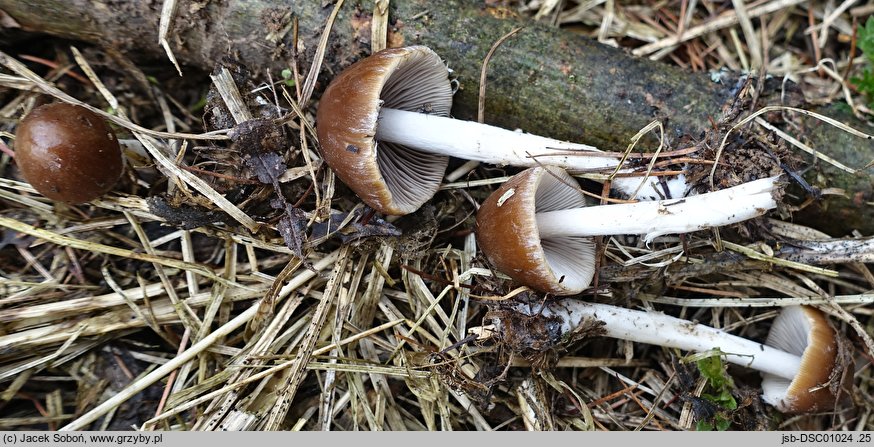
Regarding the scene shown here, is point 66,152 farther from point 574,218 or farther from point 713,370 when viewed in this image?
point 713,370

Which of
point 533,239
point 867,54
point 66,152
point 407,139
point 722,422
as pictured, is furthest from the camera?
point 867,54

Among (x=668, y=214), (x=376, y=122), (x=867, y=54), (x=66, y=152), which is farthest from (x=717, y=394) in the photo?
(x=66, y=152)

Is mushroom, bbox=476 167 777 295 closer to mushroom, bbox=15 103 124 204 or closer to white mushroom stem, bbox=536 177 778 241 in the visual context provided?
white mushroom stem, bbox=536 177 778 241

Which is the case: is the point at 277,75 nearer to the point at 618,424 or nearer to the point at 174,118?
the point at 174,118

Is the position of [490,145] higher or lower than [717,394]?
higher

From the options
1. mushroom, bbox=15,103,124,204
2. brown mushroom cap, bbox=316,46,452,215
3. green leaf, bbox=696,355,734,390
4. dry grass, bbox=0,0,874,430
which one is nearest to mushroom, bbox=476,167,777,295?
dry grass, bbox=0,0,874,430

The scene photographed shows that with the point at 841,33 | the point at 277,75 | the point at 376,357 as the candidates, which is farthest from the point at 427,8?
the point at 841,33

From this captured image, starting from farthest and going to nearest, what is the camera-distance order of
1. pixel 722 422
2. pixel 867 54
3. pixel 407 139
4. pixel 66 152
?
pixel 867 54 → pixel 722 422 → pixel 407 139 → pixel 66 152
